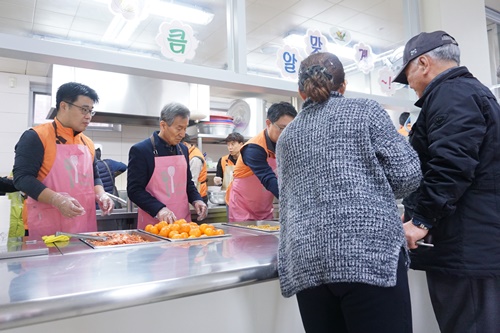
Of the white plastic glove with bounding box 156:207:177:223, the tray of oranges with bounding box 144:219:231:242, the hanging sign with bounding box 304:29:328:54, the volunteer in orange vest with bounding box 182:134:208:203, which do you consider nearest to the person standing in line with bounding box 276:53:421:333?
Answer: the tray of oranges with bounding box 144:219:231:242

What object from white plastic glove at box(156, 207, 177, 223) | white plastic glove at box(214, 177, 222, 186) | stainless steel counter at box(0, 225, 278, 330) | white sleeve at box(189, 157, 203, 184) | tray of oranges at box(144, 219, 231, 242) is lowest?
stainless steel counter at box(0, 225, 278, 330)

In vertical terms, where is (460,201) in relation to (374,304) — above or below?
above

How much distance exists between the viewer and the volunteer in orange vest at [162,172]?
7.14ft

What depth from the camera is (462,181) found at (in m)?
1.17

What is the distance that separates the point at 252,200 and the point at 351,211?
1.68 metres

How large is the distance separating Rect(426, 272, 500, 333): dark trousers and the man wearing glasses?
1574 millimetres

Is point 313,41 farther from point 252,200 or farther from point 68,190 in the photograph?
point 68,190

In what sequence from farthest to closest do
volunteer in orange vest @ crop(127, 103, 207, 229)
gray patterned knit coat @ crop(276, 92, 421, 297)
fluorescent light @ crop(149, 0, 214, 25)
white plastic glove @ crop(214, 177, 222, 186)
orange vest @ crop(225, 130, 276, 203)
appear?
white plastic glove @ crop(214, 177, 222, 186), fluorescent light @ crop(149, 0, 214, 25), orange vest @ crop(225, 130, 276, 203), volunteer in orange vest @ crop(127, 103, 207, 229), gray patterned knit coat @ crop(276, 92, 421, 297)

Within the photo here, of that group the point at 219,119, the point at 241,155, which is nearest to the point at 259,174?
the point at 241,155

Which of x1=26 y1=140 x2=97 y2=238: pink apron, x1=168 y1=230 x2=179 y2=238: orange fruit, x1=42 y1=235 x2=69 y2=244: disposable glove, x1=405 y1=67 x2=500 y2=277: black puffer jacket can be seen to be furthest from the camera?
x1=26 y1=140 x2=97 y2=238: pink apron

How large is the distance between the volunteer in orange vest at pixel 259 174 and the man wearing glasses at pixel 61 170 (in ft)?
3.03

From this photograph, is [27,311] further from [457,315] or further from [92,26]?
[92,26]

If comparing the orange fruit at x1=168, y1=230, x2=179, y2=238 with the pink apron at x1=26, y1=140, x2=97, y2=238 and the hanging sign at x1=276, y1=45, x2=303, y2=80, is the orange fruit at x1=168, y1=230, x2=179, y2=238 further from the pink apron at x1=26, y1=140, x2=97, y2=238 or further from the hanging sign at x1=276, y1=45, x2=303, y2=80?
the hanging sign at x1=276, y1=45, x2=303, y2=80

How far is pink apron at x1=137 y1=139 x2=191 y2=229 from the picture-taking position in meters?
2.26
